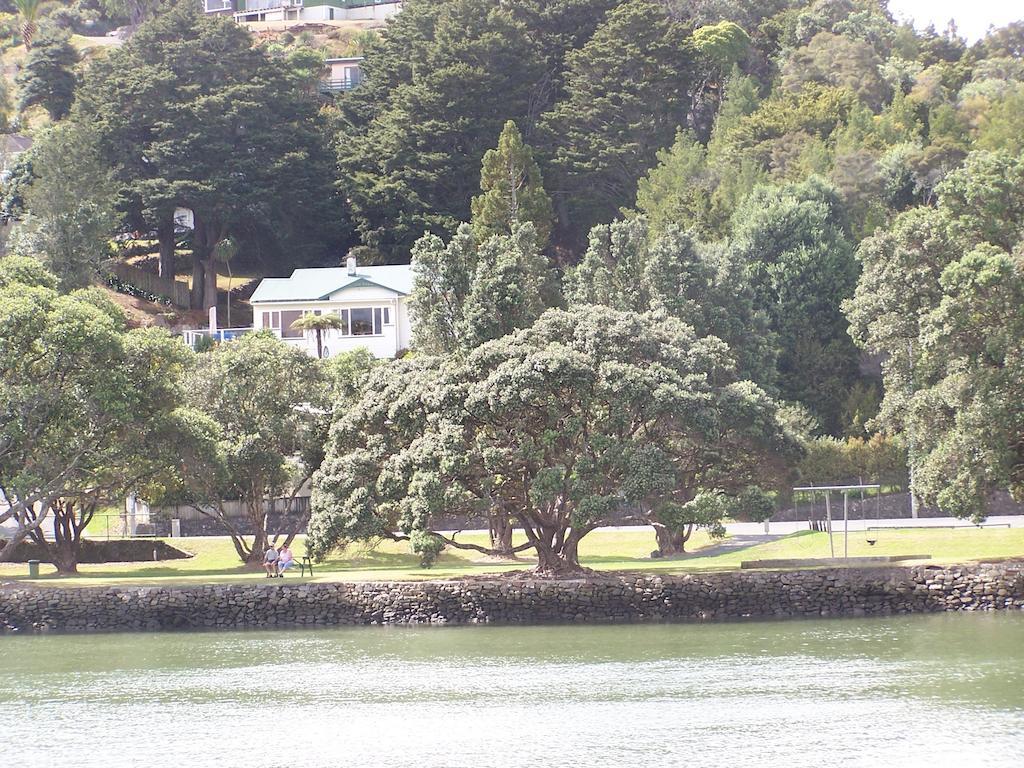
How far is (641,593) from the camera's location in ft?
155

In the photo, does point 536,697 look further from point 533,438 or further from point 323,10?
point 323,10

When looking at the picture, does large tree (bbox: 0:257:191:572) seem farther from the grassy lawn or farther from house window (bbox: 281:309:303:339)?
house window (bbox: 281:309:303:339)

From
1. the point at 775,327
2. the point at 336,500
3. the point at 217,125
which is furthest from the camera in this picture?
the point at 217,125

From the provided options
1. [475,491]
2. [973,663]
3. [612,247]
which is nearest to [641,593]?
[475,491]

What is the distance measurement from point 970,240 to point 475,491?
1779 cm

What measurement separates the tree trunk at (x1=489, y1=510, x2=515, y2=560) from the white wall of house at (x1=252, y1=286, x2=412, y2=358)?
29312 millimetres

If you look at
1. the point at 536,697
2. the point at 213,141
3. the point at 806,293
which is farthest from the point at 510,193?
the point at 536,697

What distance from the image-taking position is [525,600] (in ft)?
156

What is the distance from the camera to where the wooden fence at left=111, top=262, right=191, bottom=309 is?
106 meters

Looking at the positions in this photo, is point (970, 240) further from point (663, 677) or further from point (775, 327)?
point (775, 327)

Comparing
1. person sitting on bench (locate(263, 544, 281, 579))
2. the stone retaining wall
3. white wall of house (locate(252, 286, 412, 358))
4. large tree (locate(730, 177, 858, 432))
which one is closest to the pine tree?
white wall of house (locate(252, 286, 412, 358))

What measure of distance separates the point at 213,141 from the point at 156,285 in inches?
416

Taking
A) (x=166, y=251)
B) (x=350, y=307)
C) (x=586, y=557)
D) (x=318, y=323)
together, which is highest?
(x=166, y=251)

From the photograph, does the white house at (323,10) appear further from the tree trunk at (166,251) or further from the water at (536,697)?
the water at (536,697)
